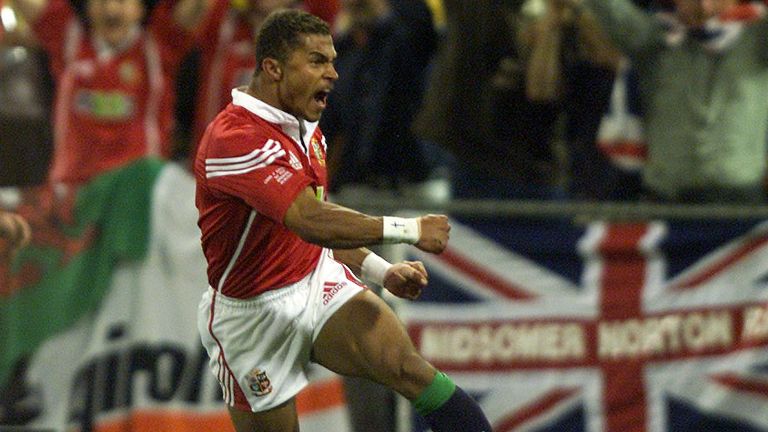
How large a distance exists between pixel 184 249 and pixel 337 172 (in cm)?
116

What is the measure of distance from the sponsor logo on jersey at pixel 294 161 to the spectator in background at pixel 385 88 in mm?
2864

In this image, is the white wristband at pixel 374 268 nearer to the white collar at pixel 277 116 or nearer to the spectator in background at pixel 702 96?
the white collar at pixel 277 116

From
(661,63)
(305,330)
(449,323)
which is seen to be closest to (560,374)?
(449,323)

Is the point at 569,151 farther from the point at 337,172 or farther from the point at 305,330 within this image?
the point at 305,330

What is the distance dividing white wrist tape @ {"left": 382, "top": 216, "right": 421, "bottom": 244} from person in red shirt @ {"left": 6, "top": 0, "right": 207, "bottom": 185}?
9.62 feet

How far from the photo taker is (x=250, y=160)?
5.63 meters

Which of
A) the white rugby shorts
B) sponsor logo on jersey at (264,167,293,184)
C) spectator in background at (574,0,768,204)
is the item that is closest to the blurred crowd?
spectator in background at (574,0,768,204)

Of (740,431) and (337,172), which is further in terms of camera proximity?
(337,172)

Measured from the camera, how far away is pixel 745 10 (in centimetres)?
809

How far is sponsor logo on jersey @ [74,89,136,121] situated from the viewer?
8289 mm

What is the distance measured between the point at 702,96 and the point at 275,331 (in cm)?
305

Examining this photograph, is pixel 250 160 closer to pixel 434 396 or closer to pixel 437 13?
pixel 434 396

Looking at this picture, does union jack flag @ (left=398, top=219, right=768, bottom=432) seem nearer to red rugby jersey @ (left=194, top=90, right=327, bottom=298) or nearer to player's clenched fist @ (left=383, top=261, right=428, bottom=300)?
red rugby jersey @ (left=194, top=90, right=327, bottom=298)

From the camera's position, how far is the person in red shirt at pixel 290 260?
5.57 m
